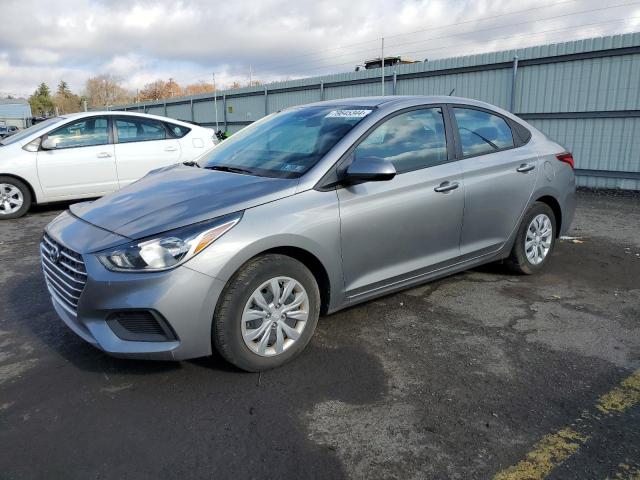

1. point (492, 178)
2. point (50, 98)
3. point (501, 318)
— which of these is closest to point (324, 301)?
point (501, 318)

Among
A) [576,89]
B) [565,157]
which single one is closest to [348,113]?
[565,157]

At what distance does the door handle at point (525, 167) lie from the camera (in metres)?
4.43

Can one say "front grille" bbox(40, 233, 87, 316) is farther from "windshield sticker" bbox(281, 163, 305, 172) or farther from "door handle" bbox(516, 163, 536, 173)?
"door handle" bbox(516, 163, 536, 173)

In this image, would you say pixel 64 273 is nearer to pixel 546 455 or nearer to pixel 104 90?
pixel 546 455

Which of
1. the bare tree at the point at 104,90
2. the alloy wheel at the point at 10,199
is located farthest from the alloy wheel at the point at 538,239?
the bare tree at the point at 104,90

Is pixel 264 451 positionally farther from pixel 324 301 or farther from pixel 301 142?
pixel 301 142

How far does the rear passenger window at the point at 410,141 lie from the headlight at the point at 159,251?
1269 mm

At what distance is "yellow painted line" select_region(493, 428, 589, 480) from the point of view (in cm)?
221

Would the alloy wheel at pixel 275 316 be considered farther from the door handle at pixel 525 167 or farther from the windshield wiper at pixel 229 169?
the door handle at pixel 525 167

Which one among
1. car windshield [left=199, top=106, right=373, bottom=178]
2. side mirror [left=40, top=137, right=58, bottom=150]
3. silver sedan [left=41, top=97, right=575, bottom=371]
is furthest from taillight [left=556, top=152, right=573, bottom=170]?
side mirror [left=40, top=137, right=58, bottom=150]

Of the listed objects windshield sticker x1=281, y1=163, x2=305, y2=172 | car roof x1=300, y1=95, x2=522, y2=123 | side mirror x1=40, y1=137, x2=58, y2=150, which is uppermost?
car roof x1=300, y1=95, x2=522, y2=123

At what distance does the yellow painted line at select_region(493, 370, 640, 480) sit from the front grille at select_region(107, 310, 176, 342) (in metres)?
1.78

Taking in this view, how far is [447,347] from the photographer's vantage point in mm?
3436

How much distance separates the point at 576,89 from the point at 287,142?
8.74 m
